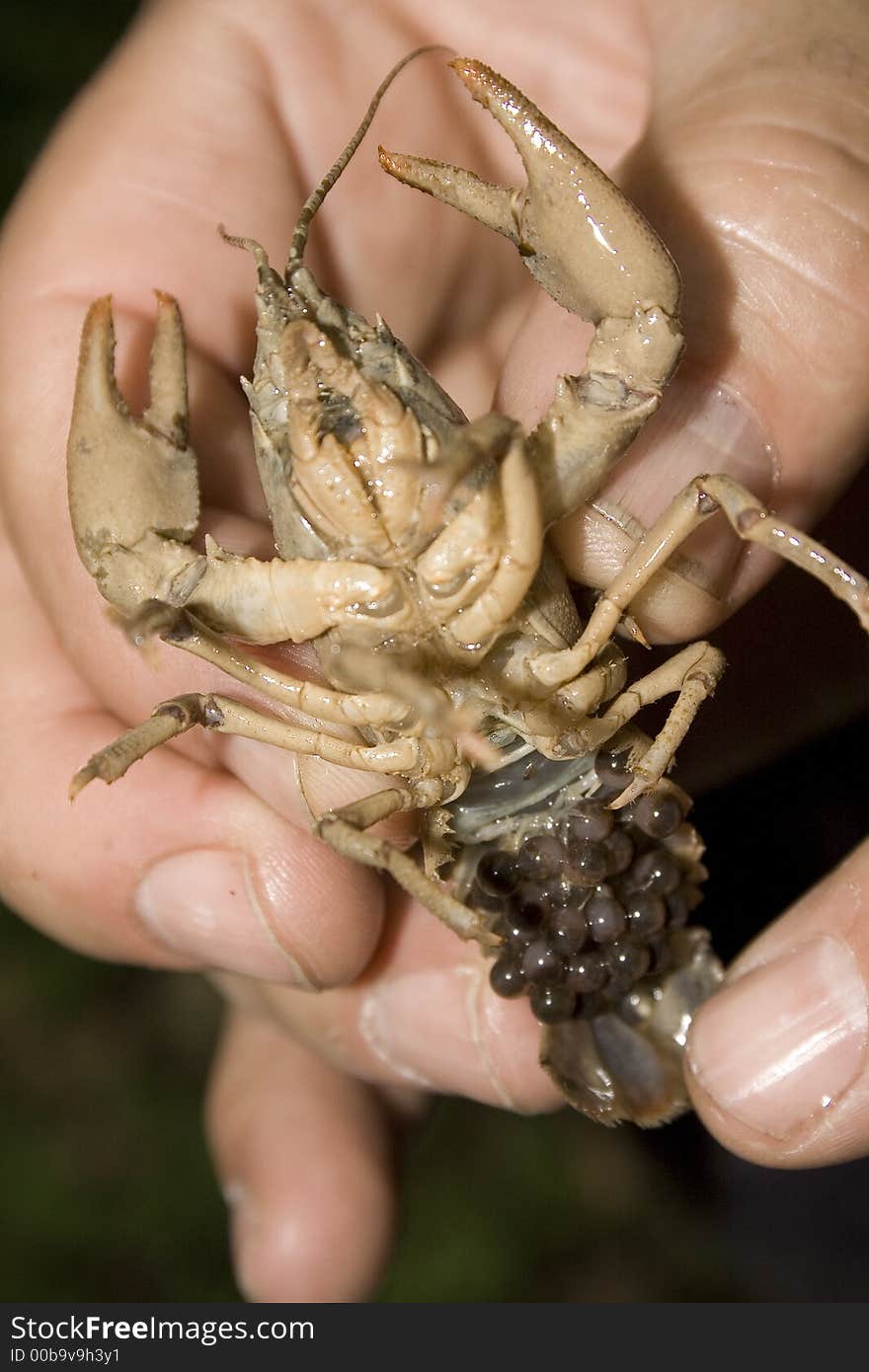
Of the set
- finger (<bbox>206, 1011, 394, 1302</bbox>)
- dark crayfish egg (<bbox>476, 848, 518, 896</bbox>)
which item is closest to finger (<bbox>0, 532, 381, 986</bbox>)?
dark crayfish egg (<bbox>476, 848, 518, 896</bbox>)

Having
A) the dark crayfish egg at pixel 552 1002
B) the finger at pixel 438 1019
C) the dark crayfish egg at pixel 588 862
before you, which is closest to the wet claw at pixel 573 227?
the dark crayfish egg at pixel 588 862

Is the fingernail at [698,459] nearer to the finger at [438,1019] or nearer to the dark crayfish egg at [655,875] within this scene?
the dark crayfish egg at [655,875]

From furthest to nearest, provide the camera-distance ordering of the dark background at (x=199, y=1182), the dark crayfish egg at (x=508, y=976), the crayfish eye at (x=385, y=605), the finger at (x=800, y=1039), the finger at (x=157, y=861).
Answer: the dark background at (x=199, y=1182)
the finger at (x=157, y=861)
the dark crayfish egg at (x=508, y=976)
the finger at (x=800, y=1039)
the crayfish eye at (x=385, y=605)

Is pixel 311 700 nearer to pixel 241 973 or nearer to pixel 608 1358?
pixel 241 973

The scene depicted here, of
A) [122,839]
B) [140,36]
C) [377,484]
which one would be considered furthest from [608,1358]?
[140,36]

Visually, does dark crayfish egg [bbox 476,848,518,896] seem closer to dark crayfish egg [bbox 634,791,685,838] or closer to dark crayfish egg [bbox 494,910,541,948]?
dark crayfish egg [bbox 494,910,541,948]

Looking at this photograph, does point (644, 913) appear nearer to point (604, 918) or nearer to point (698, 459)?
point (604, 918)
